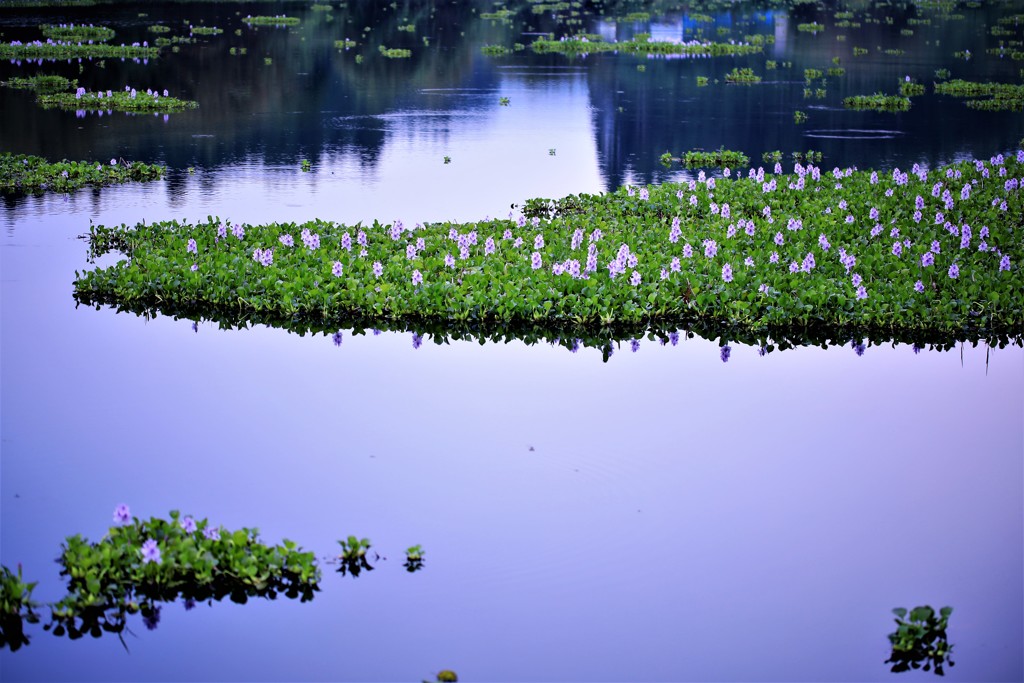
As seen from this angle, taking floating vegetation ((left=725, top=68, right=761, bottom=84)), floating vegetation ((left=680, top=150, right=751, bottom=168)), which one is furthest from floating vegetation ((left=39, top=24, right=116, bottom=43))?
floating vegetation ((left=680, top=150, right=751, bottom=168))

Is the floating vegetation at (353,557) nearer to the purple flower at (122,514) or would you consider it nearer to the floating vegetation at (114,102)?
the purple flower at (122,514)

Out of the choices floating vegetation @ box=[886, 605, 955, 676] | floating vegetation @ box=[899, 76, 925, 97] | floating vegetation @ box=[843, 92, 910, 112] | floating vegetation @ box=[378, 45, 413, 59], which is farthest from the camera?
floating vegetation @ box=[378, 45, 413, 59]

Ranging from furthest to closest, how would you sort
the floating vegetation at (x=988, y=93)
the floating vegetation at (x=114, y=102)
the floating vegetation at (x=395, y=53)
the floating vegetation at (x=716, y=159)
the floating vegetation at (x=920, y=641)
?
the floating vegetation at (x=395, y=53), the floating vegetation at (x=988, y=93), the floating vegetation at (x=114, y=102), the floating vegetation at (x=716, y=159), the floating vegetation at (x=920, y=641)

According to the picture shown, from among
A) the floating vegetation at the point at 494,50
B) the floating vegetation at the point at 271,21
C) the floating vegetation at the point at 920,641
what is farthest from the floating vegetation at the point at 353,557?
the floating vegetation at the point at 271,21

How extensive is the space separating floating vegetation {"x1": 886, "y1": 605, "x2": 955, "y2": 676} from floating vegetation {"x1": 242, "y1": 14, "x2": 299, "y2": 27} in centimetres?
4524

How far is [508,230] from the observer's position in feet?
51.1

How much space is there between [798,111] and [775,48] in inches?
619

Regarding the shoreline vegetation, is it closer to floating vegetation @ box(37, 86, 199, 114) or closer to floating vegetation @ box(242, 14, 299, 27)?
floating vegetation @ box(37, 86, 199, 114)

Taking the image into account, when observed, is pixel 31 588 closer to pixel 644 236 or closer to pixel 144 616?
pixel 144 616

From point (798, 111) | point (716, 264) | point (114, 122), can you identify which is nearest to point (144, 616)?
point (716, 264)

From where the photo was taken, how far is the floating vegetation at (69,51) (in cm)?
3778

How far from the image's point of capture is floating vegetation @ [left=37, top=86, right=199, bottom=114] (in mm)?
28328

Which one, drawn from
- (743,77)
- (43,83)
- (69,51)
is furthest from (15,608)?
(69,51)

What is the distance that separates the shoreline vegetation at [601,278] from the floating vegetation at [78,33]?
28.2m
